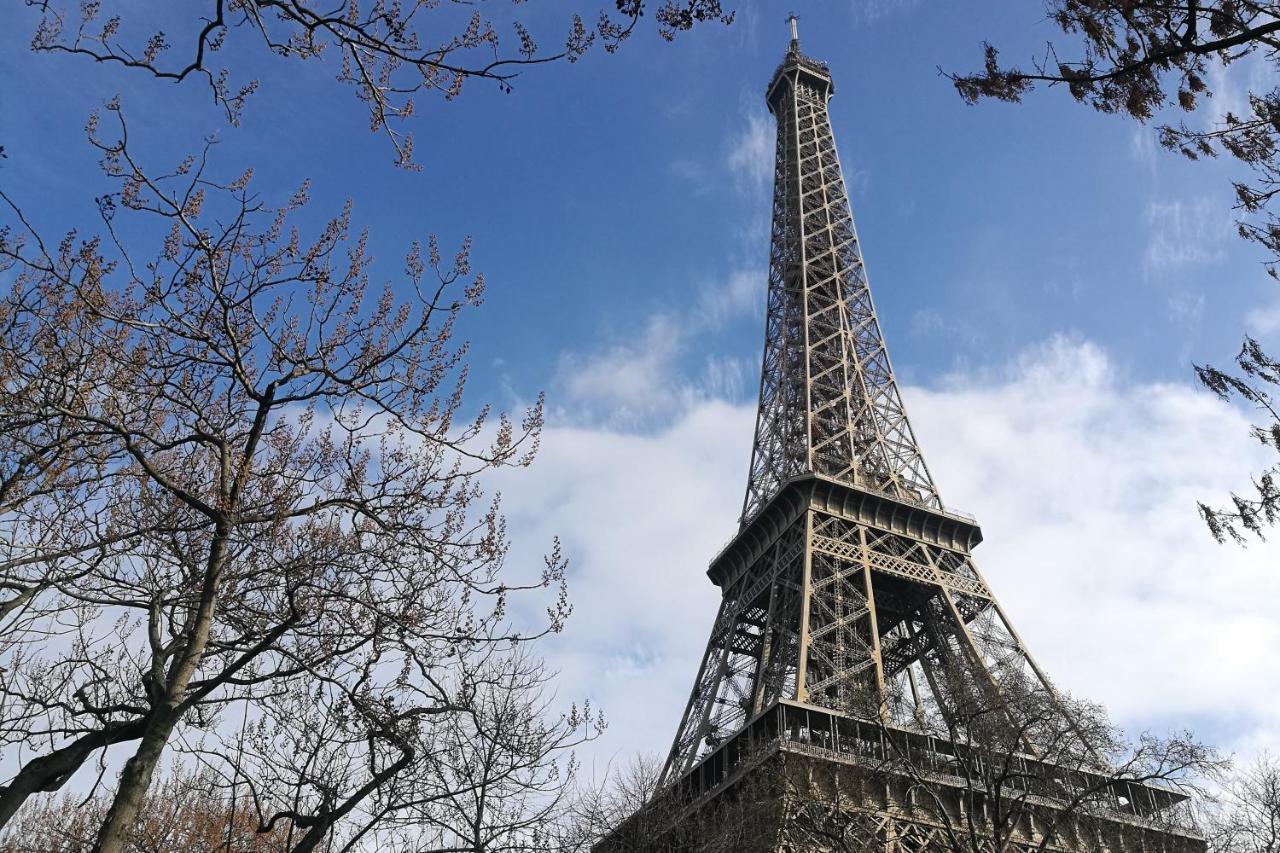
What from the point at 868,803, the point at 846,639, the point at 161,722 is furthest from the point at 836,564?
the point at 161,722

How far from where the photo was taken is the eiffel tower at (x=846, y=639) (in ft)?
77.4

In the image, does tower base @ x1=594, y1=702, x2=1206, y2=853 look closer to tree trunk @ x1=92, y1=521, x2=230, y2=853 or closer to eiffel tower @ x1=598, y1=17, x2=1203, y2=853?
eiffel tower @ x1=598, y1=17, x2=1203, y2=853

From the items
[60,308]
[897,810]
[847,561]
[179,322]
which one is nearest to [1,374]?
[60,308]

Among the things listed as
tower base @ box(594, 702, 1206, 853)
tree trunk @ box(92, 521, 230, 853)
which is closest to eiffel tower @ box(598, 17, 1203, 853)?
tower base @ box(594, 702, 1206, 853)

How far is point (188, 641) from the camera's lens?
921 cm

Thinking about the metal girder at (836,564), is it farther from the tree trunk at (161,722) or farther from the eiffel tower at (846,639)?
the tree trunk at (161,722)

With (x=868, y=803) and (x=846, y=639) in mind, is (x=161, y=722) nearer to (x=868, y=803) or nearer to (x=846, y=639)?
(x=868, y=803)

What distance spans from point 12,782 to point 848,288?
52861 mm

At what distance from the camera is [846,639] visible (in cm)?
3700

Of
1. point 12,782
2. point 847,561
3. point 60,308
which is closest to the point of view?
point 12,782

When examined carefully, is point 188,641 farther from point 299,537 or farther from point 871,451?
point 871,451

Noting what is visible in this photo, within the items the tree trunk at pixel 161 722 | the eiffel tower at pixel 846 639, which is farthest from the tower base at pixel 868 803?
the tree trunk at pixel 161 722

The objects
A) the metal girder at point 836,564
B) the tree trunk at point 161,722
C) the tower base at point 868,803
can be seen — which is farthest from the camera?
the metal girder at point 836,564

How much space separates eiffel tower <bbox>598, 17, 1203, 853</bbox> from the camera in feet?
77.4
